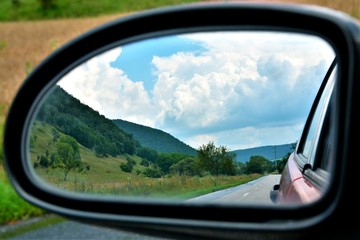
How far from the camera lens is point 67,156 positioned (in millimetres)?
2369

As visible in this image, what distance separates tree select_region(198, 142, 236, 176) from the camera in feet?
5.92

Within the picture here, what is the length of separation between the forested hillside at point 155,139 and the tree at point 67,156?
11.4 inches

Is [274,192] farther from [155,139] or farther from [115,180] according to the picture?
[115,180]

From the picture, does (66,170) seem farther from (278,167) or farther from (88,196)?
(278,167)

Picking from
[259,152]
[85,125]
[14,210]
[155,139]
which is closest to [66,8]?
[14,210]

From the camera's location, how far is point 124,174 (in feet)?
6.97

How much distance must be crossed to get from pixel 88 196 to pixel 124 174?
0.93 feet

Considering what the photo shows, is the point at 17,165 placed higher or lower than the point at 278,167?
higher

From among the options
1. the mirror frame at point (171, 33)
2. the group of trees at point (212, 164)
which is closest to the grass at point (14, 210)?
the mirror frame at point (171, 33)

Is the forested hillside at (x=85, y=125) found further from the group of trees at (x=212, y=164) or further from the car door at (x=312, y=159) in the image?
the car door at (x=312, y=159)

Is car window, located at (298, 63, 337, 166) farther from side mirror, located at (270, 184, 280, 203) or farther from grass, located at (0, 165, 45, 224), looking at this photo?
grass, located at (0, 165, 45, 224)

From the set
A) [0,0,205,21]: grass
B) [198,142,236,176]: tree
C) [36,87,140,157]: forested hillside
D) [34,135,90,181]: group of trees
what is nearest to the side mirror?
[198,142,236,176]: tree

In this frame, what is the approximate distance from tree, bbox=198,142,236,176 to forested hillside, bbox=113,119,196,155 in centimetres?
3

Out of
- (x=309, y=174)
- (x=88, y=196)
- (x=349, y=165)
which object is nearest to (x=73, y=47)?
(x=88, y=196)
